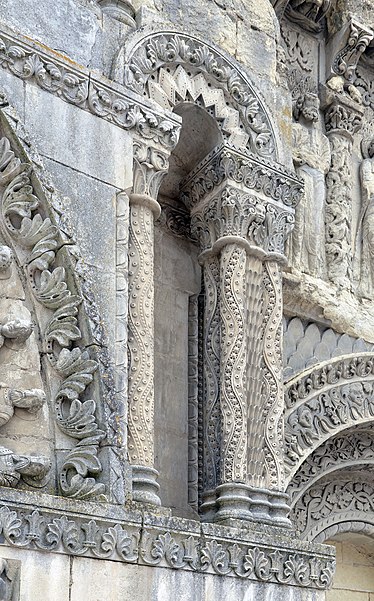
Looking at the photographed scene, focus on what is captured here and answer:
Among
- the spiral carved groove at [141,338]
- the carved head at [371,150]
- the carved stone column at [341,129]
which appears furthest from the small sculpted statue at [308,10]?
the spiral carved groove at [141,338]

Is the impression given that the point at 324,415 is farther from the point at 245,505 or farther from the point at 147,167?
the point at 147,167

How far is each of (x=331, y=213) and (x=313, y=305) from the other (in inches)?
37.9

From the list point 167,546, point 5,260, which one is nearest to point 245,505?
point 167,546

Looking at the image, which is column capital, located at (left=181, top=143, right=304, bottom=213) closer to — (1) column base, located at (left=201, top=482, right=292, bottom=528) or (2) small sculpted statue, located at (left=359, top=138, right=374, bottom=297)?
(2) small sculpted statue, located at (left=359, top=138, right=374, bottom=297)

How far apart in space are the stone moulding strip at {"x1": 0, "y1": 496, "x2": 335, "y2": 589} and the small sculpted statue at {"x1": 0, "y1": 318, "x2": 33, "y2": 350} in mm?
1001

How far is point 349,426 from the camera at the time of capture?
9633 mm

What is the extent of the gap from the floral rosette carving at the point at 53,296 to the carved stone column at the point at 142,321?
655 mm

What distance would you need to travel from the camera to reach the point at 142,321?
7.82 meters

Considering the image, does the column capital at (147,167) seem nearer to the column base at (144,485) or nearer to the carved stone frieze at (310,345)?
the column base at (144,485)

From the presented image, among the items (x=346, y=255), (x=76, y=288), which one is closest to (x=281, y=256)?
(x=346, y=255)

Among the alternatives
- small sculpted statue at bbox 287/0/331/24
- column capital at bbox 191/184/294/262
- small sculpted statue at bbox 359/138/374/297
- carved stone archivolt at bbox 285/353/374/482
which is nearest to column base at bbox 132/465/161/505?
carved stone archivolt at bbox 285/353/374/482

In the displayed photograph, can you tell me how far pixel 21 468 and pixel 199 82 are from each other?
3.50m

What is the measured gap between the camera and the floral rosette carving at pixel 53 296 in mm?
6820

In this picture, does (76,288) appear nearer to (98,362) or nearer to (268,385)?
(98,362)
